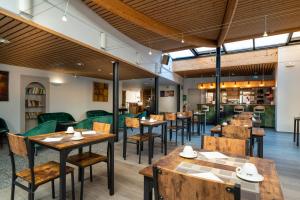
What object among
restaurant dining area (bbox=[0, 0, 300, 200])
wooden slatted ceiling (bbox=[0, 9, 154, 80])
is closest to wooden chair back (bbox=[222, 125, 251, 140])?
restaurant dining area (bbox=[0, 0, 300, 200])

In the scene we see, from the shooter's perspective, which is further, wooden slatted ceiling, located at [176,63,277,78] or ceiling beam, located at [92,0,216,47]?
wooden slatted ceiling, located at [176,63,277,78]

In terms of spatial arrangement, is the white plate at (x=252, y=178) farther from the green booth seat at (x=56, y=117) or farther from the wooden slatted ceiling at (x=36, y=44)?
the green booth seat at (x=56, y=117)

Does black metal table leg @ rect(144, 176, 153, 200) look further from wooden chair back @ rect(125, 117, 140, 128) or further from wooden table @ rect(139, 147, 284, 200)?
wooden chair back @ rect(125, 117, 140, 128)

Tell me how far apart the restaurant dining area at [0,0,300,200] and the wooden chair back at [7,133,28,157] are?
0.01 meters

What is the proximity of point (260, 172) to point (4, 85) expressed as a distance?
7.09m

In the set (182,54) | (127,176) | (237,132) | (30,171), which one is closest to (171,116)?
(127,176)

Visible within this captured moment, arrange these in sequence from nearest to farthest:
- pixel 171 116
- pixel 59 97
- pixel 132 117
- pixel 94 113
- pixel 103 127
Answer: pixel 103 127 < pixel 171 116 < pixel 132 117 < pixel 59 97 < pixel 94 113

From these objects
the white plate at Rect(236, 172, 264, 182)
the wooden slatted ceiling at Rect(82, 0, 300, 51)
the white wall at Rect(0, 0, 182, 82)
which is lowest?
the white plate at Rect(236, 172, 264, 182)

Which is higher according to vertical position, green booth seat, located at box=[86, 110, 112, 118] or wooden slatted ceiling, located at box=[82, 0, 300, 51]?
wooden slatted ceiling, located at box=[82, 0, 300, 51]

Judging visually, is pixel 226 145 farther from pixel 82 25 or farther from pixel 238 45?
pixel 238 45

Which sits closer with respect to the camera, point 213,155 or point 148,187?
point 148,187

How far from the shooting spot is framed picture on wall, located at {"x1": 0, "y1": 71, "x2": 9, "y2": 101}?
564cm

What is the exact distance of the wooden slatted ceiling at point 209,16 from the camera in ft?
12.2

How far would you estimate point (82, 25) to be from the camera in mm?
3709
